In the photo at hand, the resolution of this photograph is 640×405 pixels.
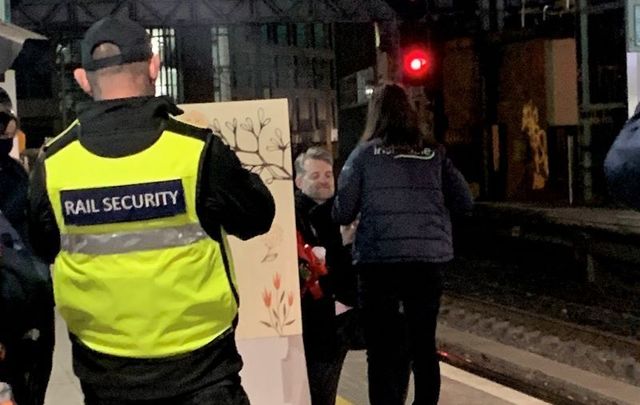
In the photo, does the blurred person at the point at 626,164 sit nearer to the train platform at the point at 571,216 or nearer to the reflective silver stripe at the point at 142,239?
the reflective silver stripe at the point at 142,239

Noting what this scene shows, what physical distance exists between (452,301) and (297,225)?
836 centimetres

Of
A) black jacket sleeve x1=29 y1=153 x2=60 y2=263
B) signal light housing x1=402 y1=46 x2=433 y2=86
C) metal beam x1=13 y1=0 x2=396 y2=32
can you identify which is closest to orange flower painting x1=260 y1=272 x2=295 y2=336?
black jacket sleeve x1=29 y1=153 x2=60 y2=263

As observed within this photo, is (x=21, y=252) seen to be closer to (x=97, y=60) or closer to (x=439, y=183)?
(x=97, y=60)

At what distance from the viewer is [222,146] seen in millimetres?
3129

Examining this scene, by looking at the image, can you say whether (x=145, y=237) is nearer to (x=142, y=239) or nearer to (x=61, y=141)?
(x=142, y=239)

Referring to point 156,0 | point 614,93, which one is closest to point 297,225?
point 614,93

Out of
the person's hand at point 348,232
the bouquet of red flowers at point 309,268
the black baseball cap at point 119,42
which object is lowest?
the bouquet of red flowers at point 309,268

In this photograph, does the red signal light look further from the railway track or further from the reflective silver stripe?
the reflective silver stripe

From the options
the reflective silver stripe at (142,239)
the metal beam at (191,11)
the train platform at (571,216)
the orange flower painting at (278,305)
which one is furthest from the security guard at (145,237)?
the metal beam at (191,11)

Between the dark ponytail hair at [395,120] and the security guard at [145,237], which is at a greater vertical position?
the dark ponytail hair at [395,120]

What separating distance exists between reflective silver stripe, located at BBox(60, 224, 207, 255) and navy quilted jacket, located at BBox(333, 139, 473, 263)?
236 cm

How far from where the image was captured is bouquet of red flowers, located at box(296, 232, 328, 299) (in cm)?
525

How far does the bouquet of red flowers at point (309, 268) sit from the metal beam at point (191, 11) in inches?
919

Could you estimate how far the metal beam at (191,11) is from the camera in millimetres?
28719
